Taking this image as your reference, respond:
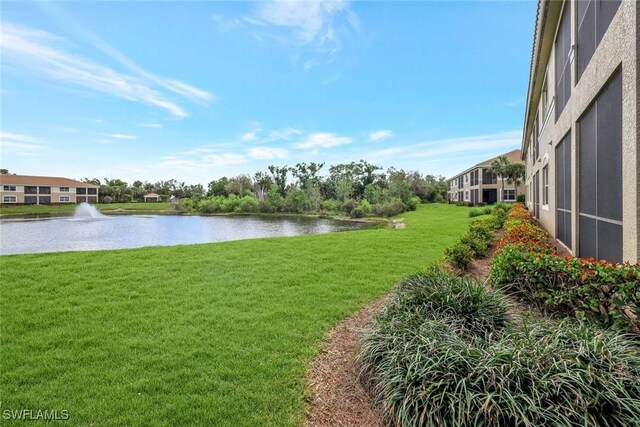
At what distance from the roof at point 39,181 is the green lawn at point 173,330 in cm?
6081

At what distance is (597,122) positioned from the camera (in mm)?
4918

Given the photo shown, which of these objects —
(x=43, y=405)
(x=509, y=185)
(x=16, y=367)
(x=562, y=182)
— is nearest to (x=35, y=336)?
(x=16, y=367)

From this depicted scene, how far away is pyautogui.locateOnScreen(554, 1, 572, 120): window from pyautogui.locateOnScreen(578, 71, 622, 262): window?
225cm

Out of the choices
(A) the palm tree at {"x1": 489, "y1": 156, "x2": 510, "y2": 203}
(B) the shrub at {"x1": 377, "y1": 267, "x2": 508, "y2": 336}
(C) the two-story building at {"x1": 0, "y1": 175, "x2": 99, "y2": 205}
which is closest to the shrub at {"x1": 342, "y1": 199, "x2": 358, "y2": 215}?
(A) the palm tree at {"x1": 489, "y1": 156, "x2": 510, "y2": 203}

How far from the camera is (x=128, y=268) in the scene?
7.39 metres

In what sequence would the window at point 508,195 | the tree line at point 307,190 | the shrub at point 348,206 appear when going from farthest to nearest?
the tree line at point 307,190 < the window at point 508,195 < the shrub at point 348,206

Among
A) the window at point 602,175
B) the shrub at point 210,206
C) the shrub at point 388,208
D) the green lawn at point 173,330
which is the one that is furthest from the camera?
the shrub at point 210,206

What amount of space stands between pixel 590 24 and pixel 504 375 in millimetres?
6336

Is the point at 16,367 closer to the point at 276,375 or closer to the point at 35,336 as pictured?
the point at 35,336

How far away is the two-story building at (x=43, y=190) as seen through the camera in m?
51.2

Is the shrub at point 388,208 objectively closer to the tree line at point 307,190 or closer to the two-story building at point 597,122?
the tree line at point 307,190

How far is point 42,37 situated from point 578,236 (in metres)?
15.2

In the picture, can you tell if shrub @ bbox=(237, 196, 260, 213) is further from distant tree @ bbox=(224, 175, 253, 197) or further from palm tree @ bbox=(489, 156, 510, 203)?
palm tree @ bbox=(489, 156, 510, 203)

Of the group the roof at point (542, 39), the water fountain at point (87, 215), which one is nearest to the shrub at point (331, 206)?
the water fountain at point (87, 215)
